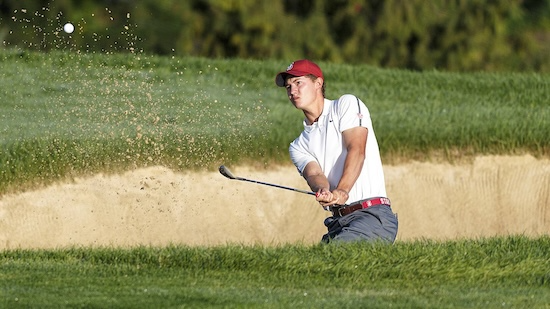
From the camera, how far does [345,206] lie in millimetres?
9422

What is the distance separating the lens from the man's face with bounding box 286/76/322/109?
9.47 meters

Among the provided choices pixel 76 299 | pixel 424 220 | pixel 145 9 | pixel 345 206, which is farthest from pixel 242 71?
pixel 145 9

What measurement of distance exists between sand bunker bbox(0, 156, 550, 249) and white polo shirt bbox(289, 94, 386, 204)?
281 centimetres


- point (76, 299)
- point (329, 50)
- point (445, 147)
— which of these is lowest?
point (76, 299)

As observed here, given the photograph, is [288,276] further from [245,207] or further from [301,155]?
[245,207]

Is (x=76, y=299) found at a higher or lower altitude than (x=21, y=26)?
lower

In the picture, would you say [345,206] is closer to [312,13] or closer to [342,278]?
[342,278]

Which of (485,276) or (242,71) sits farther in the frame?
(242,71)

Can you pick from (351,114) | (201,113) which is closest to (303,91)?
(351,114)

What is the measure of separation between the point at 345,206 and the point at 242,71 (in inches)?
302

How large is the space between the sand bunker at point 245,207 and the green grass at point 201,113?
17cm

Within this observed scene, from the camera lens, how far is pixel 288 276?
26.8ft

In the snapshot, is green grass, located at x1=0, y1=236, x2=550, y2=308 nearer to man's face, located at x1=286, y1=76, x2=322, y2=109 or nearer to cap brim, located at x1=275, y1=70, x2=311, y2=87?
man's face, located at x1=286, y1=76, x2=322, y2=109

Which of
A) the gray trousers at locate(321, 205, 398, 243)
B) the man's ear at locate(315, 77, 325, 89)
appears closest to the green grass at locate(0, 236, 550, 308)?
the gray trousers at locate(321, 205, 398, 243)
